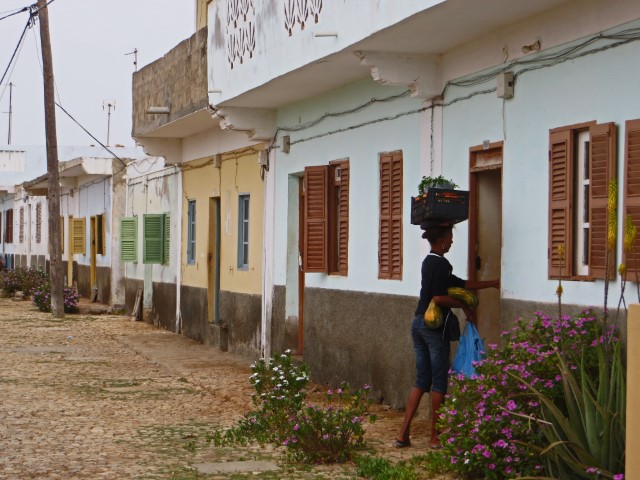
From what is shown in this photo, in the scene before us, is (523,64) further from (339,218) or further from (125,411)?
(125,411)

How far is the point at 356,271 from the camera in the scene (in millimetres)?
13289

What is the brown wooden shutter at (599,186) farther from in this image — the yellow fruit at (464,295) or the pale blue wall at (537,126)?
the yellow fruit at (464,295)

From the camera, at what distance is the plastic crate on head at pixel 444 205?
9.71m

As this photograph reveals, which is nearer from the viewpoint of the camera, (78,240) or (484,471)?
(484,471)

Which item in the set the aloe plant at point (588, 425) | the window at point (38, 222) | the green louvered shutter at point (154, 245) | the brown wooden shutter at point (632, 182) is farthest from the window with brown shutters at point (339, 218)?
the window at point (38, 222)

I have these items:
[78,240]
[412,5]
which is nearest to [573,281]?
[412,5]

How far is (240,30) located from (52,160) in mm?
12730

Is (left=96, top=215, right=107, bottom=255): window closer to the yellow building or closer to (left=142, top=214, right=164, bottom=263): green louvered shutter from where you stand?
(left=142, top=214, right=164, bottom=263): green louvered shutter

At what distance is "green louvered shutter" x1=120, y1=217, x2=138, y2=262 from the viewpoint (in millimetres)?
26453

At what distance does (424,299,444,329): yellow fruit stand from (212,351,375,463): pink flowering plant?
84 cm

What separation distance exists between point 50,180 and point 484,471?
2032 cm

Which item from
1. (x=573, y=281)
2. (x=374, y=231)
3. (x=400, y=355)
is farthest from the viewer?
(x=374, y=231)

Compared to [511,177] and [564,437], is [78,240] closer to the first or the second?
[511,177]

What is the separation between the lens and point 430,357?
9.68 m
